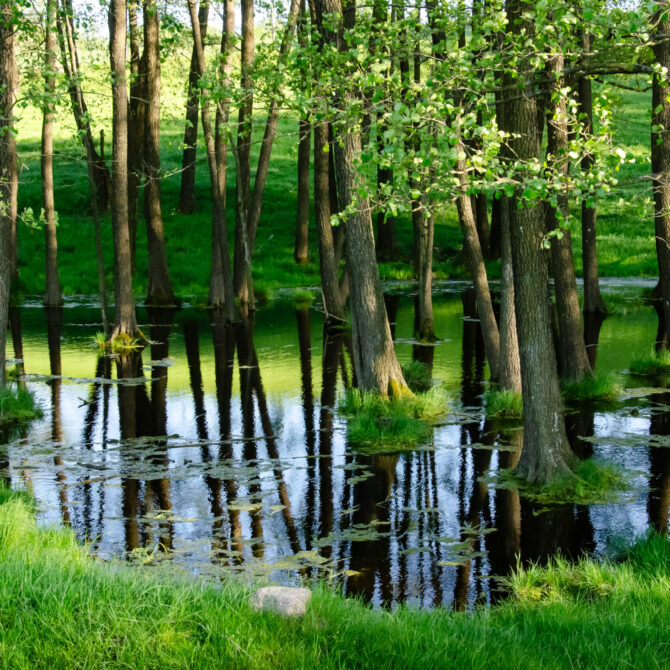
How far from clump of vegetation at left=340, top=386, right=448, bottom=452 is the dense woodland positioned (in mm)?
419

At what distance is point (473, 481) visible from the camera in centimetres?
1184

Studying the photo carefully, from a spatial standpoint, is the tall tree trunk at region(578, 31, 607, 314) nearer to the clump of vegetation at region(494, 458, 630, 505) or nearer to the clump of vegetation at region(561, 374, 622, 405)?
the clump of vegetation at region(561, 374, 622, 405)

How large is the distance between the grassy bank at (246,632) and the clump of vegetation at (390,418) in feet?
23.4

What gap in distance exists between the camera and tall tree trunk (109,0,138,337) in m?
22.9

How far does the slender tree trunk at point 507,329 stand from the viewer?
15500 millimetres

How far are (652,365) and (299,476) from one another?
34.0ft

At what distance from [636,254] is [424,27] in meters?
32.8

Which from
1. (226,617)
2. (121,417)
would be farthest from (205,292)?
(226,617)

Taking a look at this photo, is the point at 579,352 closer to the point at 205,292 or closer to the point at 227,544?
the point at 227,544

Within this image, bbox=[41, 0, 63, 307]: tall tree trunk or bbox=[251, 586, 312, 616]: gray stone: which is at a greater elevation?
bbox=[41, 0, 63, 307]: tall tree trunk

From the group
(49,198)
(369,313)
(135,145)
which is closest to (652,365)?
(369,313)

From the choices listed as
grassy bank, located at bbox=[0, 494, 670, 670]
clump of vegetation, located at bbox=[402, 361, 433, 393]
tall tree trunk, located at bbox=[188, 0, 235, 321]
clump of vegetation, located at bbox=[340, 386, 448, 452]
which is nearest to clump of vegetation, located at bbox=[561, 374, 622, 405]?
clump of vegetation, located at bbox=[340, 386, 448, 452]

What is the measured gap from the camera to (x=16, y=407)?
16.3 m

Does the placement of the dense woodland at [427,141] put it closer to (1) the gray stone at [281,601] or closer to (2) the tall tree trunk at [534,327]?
(2) the tall tree trunk at [534,327]
